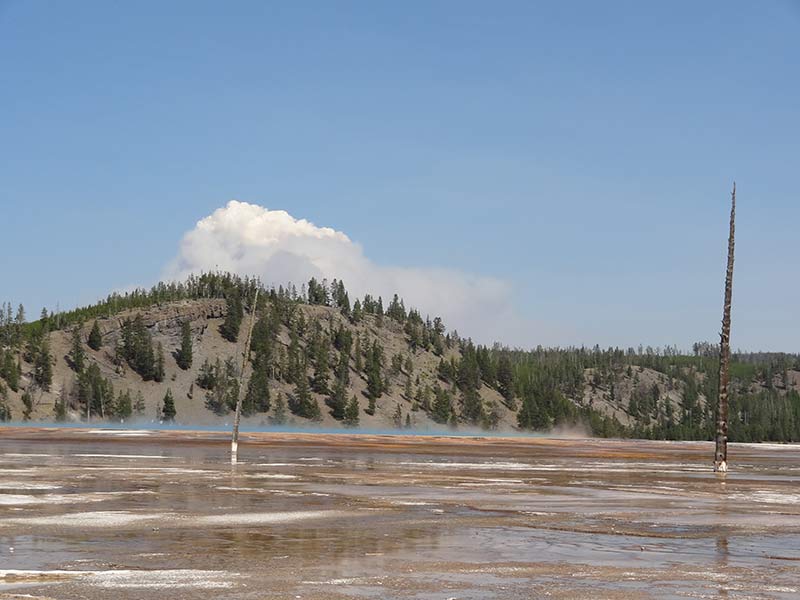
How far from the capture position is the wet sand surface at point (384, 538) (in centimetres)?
1402

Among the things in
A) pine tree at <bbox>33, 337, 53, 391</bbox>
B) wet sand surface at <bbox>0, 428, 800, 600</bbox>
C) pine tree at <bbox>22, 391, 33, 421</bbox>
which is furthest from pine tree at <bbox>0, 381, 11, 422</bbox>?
wet sand surface at <bbox>0, 428, 800, 600</bbox>

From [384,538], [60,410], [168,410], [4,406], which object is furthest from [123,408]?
[384,538]

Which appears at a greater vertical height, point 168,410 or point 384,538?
point 384,538

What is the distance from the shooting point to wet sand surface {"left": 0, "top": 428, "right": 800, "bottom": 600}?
552 inches

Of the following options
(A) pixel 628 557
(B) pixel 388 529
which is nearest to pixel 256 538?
(B) pixel 388 529

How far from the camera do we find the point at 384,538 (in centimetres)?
1933

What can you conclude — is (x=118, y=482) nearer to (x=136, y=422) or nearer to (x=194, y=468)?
(x=194, y=468)

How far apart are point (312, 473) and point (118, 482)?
9581mm

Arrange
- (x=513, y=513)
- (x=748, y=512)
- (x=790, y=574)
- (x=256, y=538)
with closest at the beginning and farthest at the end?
(x=790, y=574) → (x=256, y=538) → (x=513, y=513) → (x=748, y=512)

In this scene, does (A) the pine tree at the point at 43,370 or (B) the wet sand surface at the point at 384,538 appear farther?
(A) the pine tree at the point at 43,370

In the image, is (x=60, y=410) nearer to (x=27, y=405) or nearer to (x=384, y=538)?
(x=27, y=405)

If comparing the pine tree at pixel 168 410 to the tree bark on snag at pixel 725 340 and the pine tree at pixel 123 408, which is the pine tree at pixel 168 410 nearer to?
the pine tree at pixel 123 408

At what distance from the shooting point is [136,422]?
19212 cm

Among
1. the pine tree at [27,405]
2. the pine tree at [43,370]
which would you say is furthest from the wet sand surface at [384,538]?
the pine tree at [43,370]
